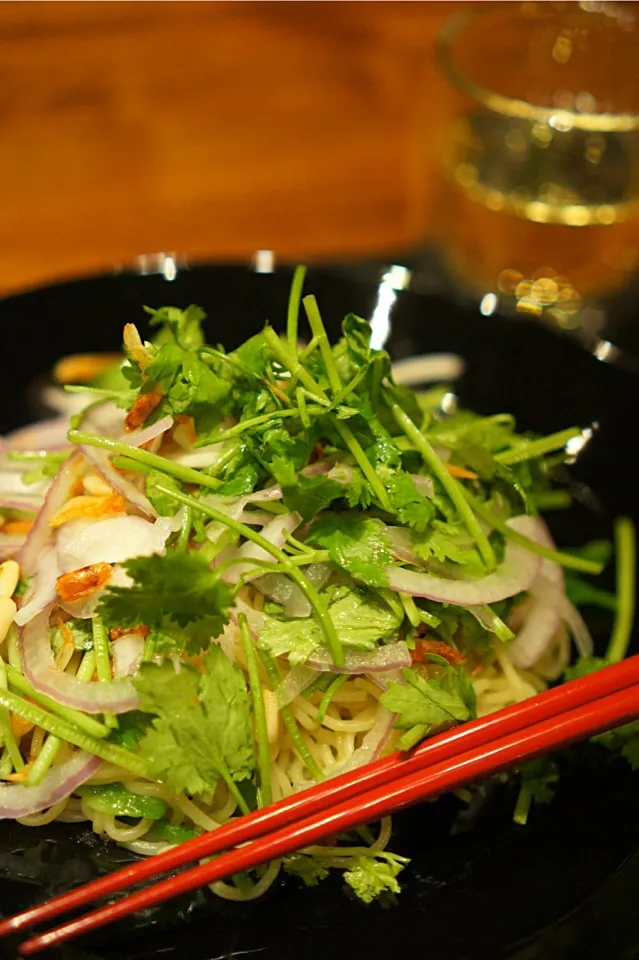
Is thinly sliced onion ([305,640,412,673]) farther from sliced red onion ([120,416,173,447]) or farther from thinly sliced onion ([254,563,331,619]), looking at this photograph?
sliced red onion ([120,416,173,447])

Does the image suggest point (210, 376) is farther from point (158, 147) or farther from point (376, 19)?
point (376, 19)

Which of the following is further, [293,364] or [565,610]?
[565,610]

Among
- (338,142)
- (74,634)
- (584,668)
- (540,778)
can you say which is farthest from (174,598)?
(338,142)

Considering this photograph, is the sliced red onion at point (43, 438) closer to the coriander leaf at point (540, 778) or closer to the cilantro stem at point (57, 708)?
the cilantro stem at point (57, 708)

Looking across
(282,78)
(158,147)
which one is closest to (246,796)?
(158,147)

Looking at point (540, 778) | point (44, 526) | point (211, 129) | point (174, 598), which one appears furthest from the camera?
point (211, 129)

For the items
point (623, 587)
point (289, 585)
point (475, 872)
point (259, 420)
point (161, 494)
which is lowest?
point (475, 872)

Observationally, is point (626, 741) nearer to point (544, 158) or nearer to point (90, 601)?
point (90, 601)
